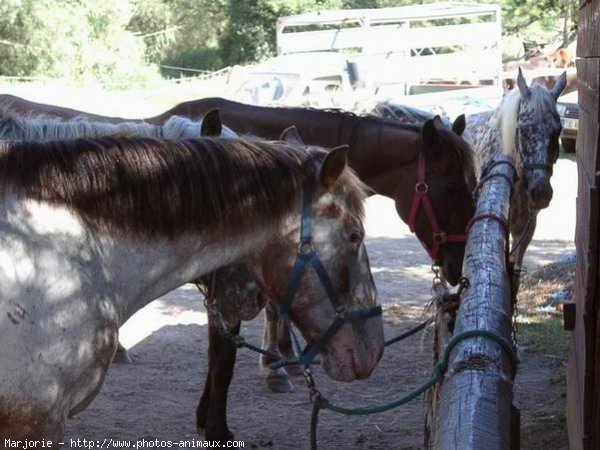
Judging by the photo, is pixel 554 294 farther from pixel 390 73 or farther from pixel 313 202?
pixel 390 73

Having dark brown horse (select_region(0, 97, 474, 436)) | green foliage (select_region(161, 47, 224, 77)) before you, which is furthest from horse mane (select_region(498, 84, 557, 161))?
green foliage (select_region(161, 47, 224, 77))

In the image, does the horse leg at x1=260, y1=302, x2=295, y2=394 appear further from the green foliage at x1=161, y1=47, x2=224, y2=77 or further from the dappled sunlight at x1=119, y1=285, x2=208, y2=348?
the green foliage at x1=161, y1=47, x2=224, y2=77

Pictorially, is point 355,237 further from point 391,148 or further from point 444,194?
point 391,148

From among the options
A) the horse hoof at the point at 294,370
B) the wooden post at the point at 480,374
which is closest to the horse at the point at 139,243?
the wooden post at the point at 480,374

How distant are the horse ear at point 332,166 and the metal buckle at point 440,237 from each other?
279 centimetres

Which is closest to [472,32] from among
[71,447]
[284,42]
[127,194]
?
[284,42]

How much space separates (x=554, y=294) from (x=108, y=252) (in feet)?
21.2

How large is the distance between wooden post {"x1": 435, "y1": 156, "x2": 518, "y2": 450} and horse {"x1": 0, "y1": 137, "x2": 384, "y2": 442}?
0.47 meters

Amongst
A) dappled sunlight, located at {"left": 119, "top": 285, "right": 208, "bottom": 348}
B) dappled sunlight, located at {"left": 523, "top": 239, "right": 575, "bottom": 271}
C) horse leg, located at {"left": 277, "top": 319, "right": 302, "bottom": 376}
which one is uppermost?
horse leg, located at {"left": 277, "top": 319, "right": 302, "bottom": 376}

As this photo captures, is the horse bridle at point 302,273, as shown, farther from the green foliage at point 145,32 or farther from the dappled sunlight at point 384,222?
the green foliage at point 145,32

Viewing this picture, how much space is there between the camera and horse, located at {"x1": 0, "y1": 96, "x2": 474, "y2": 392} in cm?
594

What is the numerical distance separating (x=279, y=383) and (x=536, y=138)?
2582 millimetres

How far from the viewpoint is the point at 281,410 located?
598 cm

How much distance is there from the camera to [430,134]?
592 cm
